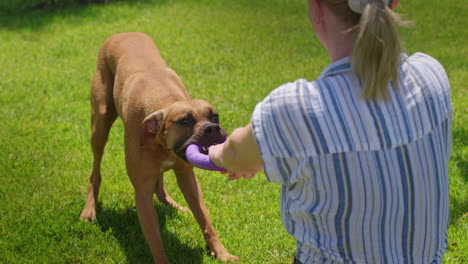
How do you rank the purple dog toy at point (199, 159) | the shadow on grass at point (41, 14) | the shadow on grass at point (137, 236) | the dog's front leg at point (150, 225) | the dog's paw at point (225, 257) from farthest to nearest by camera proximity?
the shadow on grass at point (41, 14) < the shadow on grass at point (137, 236) < the dog's paw at point (225, 257) < the dog's front leg at point (150, 225) < the purple dog toy at point (199, 159)

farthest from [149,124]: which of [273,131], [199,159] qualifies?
[273,131]

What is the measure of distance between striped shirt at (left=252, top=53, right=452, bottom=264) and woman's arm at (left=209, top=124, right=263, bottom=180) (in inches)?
3.6

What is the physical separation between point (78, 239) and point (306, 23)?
781 centimetres

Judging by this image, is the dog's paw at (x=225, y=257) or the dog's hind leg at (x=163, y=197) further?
the dog's hind leg at (x=163, y=197)

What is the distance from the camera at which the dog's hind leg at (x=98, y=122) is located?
4777 millimetres

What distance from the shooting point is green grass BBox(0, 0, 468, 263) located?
14.3 ft

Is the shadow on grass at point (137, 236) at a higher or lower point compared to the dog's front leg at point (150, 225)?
lower

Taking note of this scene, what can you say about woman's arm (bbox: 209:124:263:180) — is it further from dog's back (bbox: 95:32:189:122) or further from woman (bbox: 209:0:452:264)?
dog's back (bbox: 95:32:189:122)

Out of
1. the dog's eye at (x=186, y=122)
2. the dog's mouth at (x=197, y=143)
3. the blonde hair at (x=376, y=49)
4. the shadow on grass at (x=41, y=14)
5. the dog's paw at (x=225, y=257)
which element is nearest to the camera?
the blonde hair at (x=376, y=49)

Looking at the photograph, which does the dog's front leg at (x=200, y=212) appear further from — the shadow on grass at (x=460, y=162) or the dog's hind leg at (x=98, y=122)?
the shadow on grass at (x=460, y=162)

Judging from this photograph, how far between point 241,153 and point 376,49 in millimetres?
631

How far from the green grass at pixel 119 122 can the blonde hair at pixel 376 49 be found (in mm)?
2502

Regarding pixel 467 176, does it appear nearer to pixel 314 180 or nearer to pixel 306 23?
pixel 314 180

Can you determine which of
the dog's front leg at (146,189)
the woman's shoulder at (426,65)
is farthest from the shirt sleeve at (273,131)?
the dog's front leg at (146,189)
